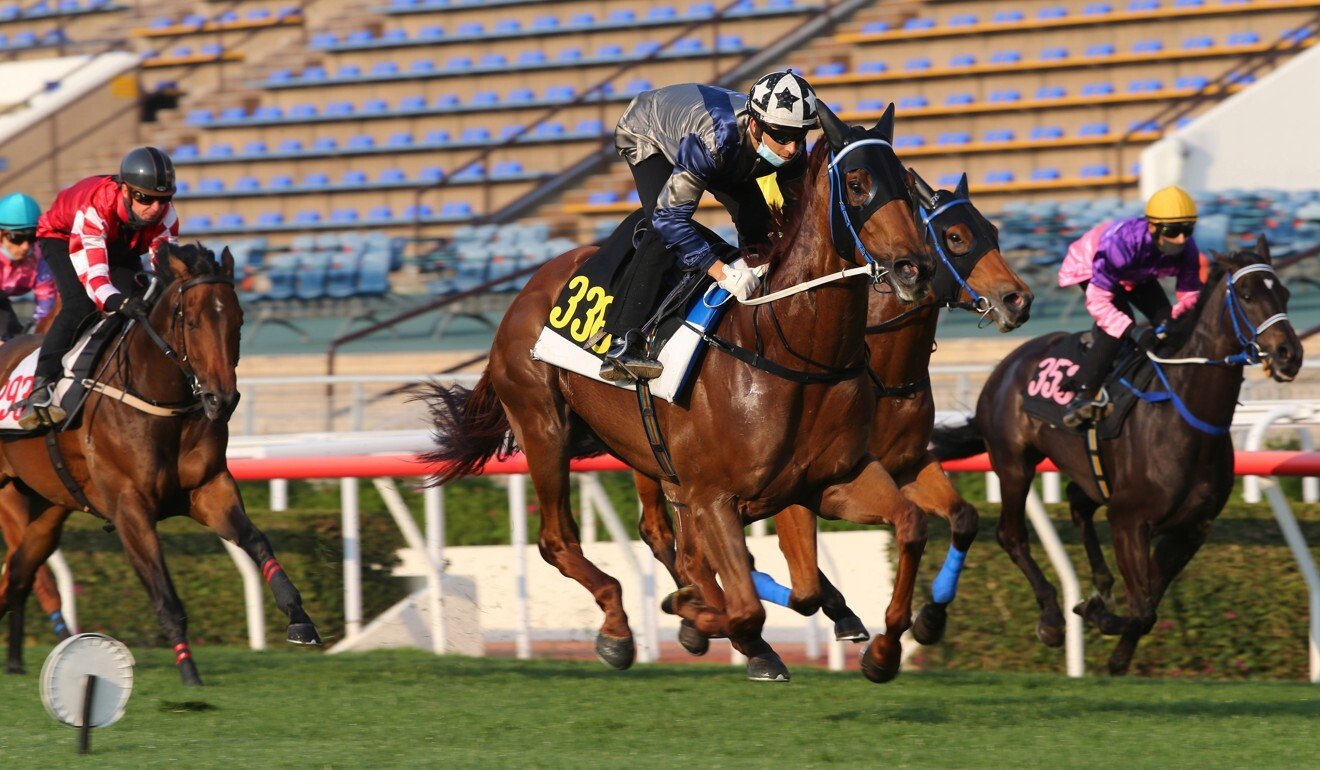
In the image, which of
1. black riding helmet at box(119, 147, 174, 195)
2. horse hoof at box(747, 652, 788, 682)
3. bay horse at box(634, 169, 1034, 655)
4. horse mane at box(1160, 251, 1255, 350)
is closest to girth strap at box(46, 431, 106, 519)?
black riding helmet at box(119, 147, 174, 195)

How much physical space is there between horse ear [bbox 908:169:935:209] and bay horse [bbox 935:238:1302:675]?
2.09 meters

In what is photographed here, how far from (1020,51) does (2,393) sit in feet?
38.6

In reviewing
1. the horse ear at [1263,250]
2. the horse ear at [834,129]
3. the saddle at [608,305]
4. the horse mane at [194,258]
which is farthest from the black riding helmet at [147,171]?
the horse ear at [1263,250]

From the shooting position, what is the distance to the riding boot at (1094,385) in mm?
5940

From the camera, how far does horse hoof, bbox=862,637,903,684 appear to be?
3959mm

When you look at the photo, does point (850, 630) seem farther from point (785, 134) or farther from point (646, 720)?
point (785, 134)

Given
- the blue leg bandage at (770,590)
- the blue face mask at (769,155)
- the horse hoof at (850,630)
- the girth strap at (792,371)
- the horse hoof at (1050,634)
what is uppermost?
the blue face mask at (769,155)

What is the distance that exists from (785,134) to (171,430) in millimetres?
2292

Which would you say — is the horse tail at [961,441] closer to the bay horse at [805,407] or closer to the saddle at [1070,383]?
the saddle at [1070,383]

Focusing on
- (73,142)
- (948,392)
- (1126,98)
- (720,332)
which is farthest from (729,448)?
(73,142)

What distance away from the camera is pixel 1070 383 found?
622 centimetres

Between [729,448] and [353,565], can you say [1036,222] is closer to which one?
[353,565]

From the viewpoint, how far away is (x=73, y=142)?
1862cm

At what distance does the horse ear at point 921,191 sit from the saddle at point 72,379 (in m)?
2.86
